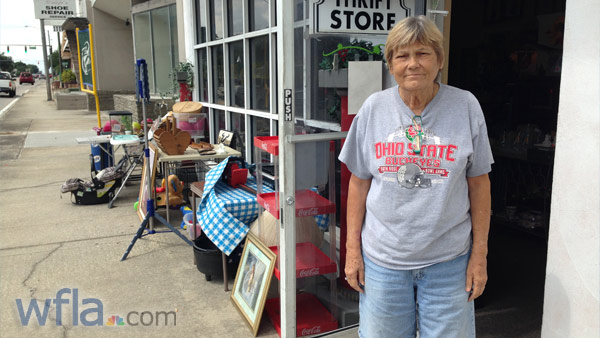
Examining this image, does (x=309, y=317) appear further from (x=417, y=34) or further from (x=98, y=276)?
(x=98, y=276)

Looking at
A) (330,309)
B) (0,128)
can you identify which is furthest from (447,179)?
(0,128)

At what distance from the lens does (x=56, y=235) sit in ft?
17.7

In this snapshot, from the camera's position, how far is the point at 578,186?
2004 mm

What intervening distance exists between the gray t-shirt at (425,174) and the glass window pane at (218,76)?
18.4 feet

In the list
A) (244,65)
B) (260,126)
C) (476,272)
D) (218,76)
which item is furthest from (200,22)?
(476,272)

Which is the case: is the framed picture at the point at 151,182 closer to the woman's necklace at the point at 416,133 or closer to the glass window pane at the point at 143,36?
the woman's necklace at the point at 416,133

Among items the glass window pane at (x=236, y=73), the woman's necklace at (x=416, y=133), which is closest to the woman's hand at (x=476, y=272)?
the woman's necklace at (x=416, y=133)

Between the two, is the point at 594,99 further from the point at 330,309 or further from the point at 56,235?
the point at 56,235

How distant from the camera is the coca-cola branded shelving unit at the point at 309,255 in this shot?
2986 mm

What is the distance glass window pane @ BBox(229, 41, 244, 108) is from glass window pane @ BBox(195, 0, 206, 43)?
1295 millimetres

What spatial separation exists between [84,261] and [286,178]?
2.88m

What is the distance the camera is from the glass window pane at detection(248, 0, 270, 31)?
18.4 feet

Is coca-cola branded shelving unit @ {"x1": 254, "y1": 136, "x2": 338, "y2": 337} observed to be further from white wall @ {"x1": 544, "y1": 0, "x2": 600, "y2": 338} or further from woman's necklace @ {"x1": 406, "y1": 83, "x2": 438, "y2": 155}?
white wall @ {"x1": 544, "y1": 0, "x2": 600, "y2": 338}
